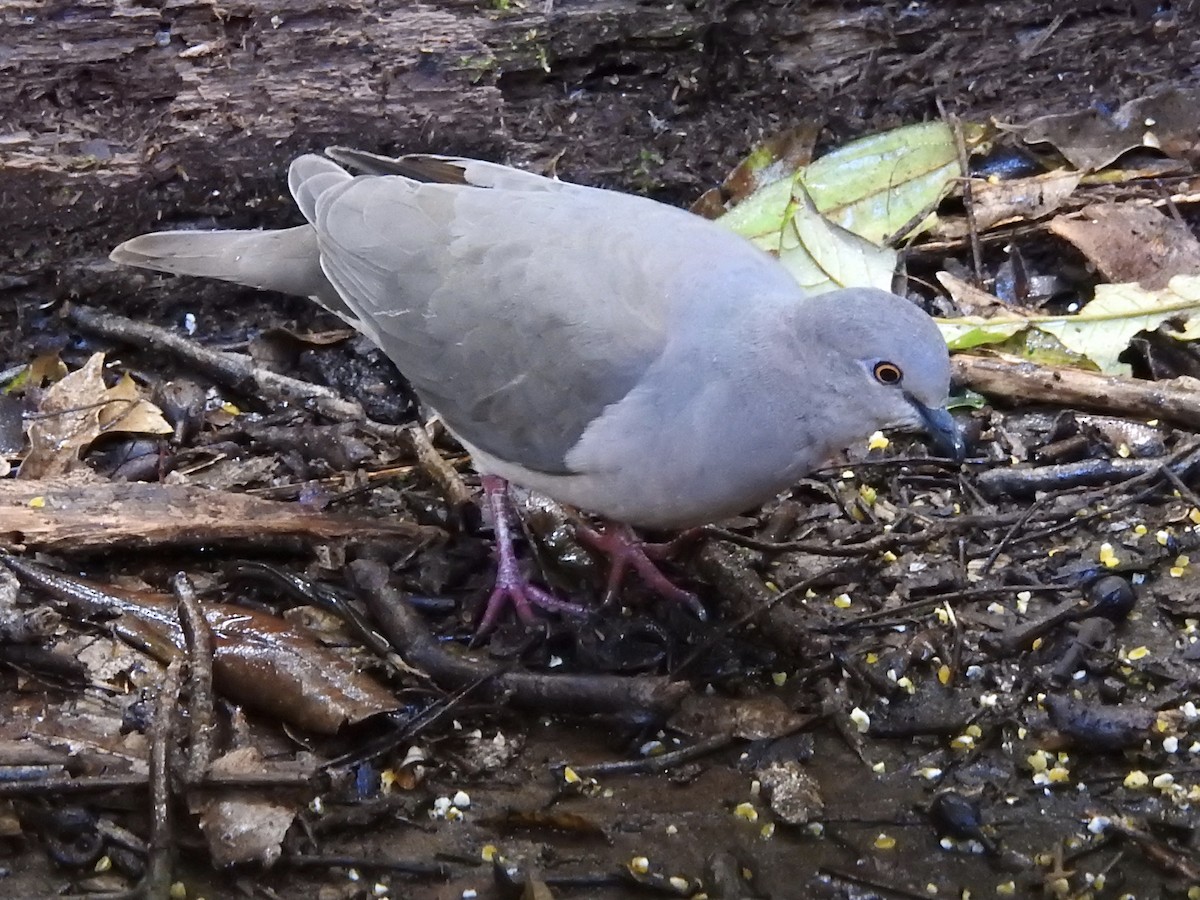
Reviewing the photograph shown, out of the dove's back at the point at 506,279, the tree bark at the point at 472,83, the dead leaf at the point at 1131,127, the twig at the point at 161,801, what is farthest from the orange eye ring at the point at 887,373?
the dead leaf at the point at 1131,127

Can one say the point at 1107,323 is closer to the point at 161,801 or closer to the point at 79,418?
the point at 161,801

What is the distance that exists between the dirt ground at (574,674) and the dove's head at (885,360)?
587 millimetres

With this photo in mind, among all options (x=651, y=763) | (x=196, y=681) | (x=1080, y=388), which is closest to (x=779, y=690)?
(x=651, y=763)

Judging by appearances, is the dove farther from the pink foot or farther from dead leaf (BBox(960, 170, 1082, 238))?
dead leaf (BBox(960, 170, 1082, 238))

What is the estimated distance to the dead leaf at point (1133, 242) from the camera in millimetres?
4320

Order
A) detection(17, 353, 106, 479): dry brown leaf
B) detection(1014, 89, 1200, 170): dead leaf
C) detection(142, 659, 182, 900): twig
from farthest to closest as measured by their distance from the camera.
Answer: detection(1014, 89, 1200, 170): dead leaf < detection(17, 353, 106, 479): dry brown leaf < detection(142, 659, 182, 900): twig

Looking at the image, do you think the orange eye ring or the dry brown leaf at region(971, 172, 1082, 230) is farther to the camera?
the dry brown leaf at region(971, 172, 1082, 230)

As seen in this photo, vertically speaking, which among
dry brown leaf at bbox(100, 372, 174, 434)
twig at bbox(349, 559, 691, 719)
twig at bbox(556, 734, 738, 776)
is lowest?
twig at bbox(556, 734, 738, 776)

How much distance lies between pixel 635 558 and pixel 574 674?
48cm

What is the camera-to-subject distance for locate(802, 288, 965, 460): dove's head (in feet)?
9.37

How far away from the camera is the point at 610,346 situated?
3086mm

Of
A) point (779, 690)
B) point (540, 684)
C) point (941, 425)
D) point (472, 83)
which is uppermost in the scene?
point (472, 83)

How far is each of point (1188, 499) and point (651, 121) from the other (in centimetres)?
219

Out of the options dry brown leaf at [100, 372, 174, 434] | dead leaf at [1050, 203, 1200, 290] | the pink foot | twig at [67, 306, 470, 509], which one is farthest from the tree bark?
the pink foot
